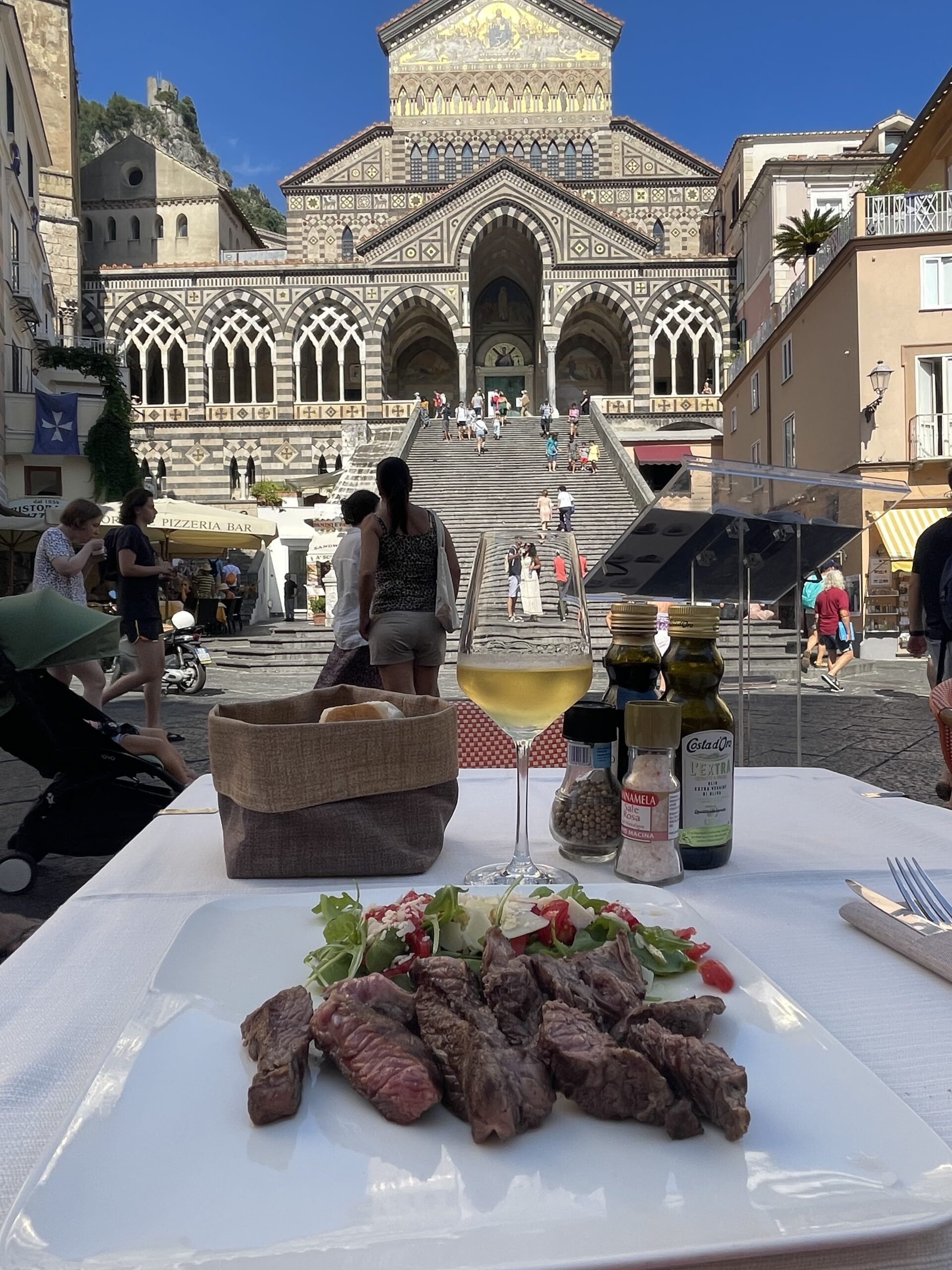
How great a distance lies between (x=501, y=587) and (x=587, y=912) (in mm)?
437

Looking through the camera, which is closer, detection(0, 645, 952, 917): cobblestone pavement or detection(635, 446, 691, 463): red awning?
detection(0, 645, 952, 917): cobblestone pavement

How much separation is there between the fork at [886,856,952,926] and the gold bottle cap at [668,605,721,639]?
34cm

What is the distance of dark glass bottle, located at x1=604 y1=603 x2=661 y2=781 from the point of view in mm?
1234

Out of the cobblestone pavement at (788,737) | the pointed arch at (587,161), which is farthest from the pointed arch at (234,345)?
the cobblestone pavement at (788,737)

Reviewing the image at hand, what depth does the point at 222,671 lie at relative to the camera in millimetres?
12672

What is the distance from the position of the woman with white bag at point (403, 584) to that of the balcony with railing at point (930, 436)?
1487 cm

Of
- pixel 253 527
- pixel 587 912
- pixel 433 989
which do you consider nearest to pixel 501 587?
pixel 587 912

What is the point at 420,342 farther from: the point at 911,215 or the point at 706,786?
the point at 706,786

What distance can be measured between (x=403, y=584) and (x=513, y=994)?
10.2 ft

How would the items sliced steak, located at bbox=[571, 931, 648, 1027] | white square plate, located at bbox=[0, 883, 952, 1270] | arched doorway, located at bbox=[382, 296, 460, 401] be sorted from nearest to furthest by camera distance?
white square plate, located at bbox=[0, 883, 952, 1270]
sliced steak, located at bbox=[571, 931, 648, 1027]
arched doorway, located at bbox=[382, 296, 460, 401]

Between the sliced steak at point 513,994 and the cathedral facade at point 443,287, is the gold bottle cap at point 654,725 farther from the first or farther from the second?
the cathedral facade at point 443,287

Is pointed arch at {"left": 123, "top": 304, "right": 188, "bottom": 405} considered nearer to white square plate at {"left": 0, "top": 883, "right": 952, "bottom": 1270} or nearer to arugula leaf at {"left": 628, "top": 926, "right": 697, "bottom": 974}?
arugula leaf at {"left": 628, "top": 926, "right": 697, "bottom": 974}

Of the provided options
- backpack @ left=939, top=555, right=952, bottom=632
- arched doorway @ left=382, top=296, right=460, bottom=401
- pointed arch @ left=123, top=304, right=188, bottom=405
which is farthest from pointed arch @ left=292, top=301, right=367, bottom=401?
backpack @ left=939, top=555, right=952, bottom=632

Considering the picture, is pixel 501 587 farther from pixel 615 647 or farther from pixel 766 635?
pixel 766 635
